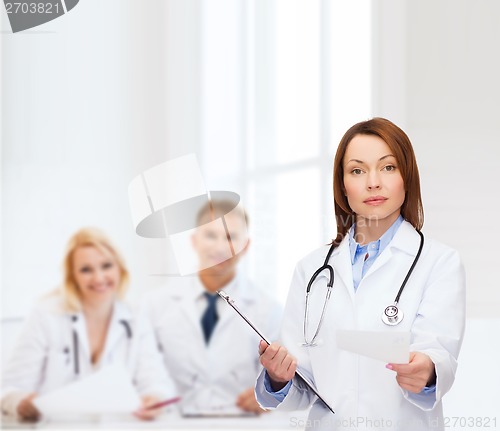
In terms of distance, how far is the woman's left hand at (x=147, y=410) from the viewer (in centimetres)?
330

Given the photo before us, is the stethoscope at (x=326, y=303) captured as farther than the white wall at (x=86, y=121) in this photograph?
No

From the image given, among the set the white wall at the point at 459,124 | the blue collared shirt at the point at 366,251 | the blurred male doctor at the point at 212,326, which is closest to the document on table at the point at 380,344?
the blue collared shirt at the point at 366,251

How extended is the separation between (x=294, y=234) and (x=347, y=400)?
1954 millimetres

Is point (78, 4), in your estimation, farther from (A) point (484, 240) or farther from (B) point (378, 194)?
(B) point (378, 194)

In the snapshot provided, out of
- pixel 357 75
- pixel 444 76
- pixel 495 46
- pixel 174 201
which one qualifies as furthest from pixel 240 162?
pixel 495 46

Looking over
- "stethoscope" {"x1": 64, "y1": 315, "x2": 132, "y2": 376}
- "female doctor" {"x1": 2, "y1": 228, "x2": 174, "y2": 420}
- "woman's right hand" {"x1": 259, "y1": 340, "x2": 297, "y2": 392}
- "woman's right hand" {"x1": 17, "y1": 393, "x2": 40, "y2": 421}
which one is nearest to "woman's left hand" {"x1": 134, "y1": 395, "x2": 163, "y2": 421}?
"female doctor" {"x1": 2, "y1": 228, "x2": 174, "y2": 420}

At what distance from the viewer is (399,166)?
1.51m

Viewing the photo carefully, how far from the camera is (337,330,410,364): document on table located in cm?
124

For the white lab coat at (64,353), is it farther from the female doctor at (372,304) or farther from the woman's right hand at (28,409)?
the female doctor at (372,304)

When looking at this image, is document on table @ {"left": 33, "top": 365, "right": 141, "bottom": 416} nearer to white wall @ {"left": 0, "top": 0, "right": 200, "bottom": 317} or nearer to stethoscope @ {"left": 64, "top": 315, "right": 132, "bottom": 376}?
stethoscope @ {"left": 64, "top": 315, "right": 132, "bottom": 376}

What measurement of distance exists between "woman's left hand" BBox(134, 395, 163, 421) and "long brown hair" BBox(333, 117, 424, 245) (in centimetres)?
196

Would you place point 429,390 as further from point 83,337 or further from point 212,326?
point 83,337

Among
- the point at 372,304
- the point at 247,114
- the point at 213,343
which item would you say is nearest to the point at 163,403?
the point at 213,343

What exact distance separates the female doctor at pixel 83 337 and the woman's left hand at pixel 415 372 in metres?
2.17
